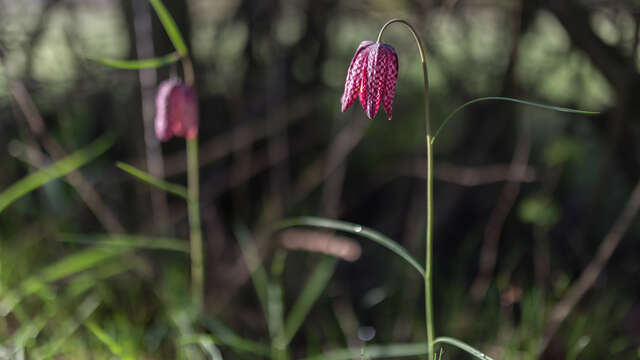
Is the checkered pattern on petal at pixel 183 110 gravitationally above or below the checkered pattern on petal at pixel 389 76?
below

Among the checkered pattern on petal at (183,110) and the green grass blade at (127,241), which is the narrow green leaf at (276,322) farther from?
the checkered pattern on petal at (183,110)

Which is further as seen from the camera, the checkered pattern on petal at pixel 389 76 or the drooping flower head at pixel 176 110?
the drooping flower head at pixel 176 110

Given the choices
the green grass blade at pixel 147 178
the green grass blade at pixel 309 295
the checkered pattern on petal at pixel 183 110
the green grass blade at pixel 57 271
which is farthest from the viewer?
the green grass blade at pixel 309 295

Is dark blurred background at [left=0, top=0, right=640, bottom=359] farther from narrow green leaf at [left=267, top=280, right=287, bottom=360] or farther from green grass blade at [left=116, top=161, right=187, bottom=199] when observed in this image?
green grass blade at [left=116, top=161, right=187, bottom=199]

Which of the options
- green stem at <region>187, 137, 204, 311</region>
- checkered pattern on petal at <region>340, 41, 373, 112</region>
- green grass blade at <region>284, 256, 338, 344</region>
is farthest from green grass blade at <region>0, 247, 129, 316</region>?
checkered pattern on petal at <region>340, 41, 373, 112</region>

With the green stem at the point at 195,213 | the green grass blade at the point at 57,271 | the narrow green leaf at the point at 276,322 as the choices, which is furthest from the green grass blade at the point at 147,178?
the narrow green leaf at the point at 276,322

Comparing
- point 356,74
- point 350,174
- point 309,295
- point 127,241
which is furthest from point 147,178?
point 350,174
